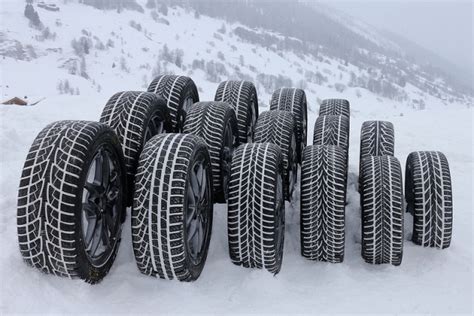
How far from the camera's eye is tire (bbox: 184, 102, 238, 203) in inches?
213

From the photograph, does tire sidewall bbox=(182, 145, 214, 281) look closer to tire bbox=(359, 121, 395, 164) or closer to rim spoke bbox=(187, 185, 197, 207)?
rim spoke bbox=(187, 185, 197, 207)

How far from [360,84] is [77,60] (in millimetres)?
99968

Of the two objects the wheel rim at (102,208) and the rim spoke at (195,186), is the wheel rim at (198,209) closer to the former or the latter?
the rim spoke at (195,186)

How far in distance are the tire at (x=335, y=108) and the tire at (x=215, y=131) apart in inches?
146

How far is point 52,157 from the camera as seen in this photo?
3.38 m

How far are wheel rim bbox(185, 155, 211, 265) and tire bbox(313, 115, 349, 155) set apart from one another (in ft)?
9.76

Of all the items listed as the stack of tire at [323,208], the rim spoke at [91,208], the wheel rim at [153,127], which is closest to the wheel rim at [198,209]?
the rim spoke at [91,208]

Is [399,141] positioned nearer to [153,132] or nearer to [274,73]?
[153,132]

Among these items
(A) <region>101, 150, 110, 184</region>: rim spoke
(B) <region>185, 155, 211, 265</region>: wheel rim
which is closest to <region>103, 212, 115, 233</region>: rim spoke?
(A) <region>101, 150, 110, 184</region>: rim spoke

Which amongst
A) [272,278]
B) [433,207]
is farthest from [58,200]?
[433,207]

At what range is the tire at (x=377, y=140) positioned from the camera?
6812 millimetres

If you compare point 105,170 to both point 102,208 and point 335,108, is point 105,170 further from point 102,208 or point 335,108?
point 335,108

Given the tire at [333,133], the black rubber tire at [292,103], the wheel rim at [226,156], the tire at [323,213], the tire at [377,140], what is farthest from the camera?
the black rubber tire at [292,103]

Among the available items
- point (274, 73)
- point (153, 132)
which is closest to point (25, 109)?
point (153, 132)
